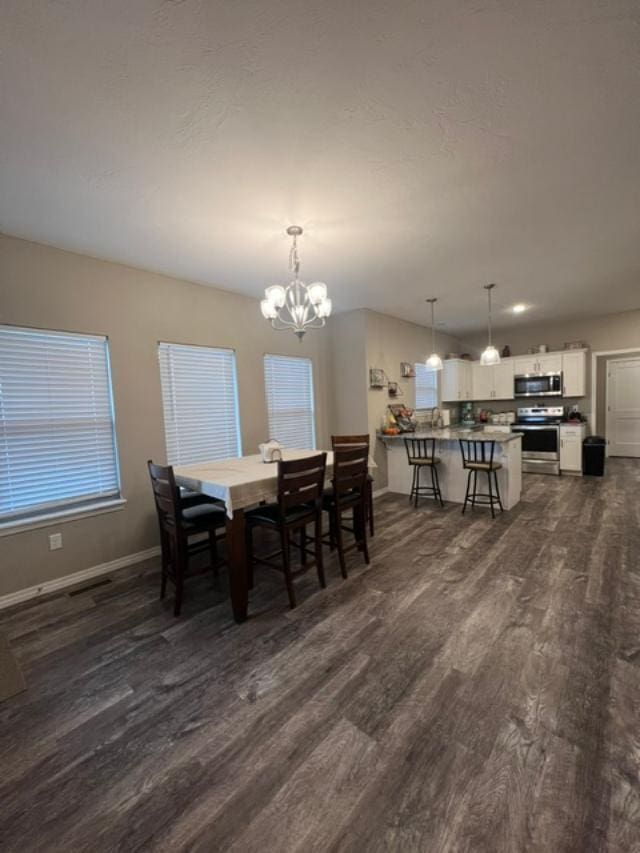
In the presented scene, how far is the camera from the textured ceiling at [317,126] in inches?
48.9

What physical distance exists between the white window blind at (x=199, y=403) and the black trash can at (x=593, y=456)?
561 cm

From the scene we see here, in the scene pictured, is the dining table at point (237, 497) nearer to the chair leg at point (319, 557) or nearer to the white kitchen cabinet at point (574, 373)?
the chair leg at point (319, 557)

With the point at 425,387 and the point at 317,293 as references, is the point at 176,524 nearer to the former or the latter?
the point at 317,293

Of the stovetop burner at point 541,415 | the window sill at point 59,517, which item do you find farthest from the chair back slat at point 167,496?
the stovetop burner at point 541,415

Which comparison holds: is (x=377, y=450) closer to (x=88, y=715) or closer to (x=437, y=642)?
(x=437, y=642)

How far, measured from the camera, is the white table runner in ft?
7.75

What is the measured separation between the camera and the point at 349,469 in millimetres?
2934

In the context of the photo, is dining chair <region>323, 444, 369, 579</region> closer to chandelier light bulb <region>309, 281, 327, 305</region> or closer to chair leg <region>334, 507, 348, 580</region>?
chair leg <region>334, 507, 348, 580</region>

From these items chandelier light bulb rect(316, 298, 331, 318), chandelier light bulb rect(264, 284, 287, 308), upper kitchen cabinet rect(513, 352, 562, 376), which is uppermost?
chandelier light bulb rect(264, 284, 287, 308)

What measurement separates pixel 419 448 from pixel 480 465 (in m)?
0.93

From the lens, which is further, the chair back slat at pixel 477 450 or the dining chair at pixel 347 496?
the chair back slat at pixel 477 450

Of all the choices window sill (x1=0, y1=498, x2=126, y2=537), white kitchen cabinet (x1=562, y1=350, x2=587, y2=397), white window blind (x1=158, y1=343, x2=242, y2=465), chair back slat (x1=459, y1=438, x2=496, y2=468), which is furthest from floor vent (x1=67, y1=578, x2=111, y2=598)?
white kitchen cabinet (x1=562, y1=350, x2=587, y2=397)

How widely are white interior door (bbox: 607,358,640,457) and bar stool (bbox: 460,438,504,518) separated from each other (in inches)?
167

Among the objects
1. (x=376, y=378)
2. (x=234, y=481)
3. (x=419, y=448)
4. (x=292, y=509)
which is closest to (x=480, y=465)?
(x=419, y=448)
